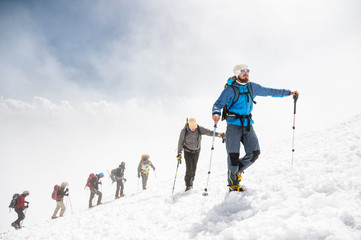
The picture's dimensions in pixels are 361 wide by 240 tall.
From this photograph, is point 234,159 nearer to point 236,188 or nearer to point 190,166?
point 236,188

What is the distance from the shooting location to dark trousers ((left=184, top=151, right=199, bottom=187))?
6816mm

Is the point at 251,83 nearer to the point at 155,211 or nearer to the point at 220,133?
the point at 220,133

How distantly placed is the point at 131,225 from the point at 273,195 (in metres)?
3.41

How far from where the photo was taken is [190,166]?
6.92 meters

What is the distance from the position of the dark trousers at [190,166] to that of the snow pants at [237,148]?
251 cm

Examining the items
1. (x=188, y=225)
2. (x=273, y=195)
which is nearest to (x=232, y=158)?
(x=273, y=195)

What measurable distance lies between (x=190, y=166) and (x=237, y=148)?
9.49 ft

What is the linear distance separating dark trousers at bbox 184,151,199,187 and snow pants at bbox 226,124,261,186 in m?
2.51

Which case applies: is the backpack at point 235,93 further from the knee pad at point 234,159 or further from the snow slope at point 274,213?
the snow slope at point 274,213

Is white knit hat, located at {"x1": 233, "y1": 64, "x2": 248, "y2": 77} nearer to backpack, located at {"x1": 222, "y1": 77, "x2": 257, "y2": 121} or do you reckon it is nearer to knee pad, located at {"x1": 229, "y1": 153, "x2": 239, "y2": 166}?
backpack, located at {"x1": 222, "y1": 77, "x2": 257, "y2": 121}

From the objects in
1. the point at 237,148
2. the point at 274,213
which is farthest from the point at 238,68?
the point at 274,213

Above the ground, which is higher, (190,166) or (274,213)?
(190,166)

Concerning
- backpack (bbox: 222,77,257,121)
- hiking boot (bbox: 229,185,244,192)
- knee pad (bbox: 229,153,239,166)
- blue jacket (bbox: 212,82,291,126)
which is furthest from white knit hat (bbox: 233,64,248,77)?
hiking boot (bbox: 229,185,244,192)

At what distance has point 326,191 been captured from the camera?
3225 mm
